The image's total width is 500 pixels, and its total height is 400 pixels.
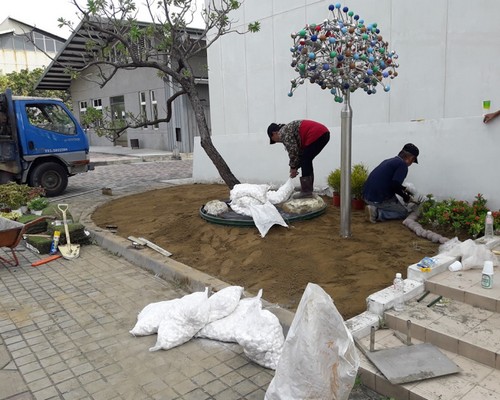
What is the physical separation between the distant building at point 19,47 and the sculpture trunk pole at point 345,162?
33219 millimetres

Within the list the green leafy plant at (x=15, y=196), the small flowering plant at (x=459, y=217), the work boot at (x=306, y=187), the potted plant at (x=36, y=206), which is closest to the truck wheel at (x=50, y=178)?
the green leafy plant at (x=15, y=196)

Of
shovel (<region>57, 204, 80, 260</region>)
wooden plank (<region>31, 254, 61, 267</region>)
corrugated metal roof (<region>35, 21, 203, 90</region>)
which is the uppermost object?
corrugated metal roof (<region>35, 21, 203, 90</region>)

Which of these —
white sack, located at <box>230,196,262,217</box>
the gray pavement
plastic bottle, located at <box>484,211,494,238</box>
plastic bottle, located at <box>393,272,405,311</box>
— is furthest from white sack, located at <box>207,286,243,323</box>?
plastic bottle, located at <box>484,211,494,238</box>

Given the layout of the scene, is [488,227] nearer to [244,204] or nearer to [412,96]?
[412,96]

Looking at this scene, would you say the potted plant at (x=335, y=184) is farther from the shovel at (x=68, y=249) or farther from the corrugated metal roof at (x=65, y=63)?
the corrugated metal roof at (x=65, y=63)

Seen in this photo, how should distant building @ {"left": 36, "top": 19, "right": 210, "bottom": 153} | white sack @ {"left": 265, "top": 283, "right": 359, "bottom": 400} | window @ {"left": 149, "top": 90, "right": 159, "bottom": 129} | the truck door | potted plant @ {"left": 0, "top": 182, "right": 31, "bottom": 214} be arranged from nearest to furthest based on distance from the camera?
white sack @ {"left": 265, "top": 283, "right": 359, "bottom": 400} < potted plant @ {"left": 0, "top": 182, "right": 31, "bottom": 214} < the truck door < distant building @ {"left": 36, "top": 19, "right": 210, "bottom": 153} < window @ {"left": 149, "top": 90, "right": 159, "bottom": 129}

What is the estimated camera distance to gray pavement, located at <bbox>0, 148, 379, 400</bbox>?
3.04 meters

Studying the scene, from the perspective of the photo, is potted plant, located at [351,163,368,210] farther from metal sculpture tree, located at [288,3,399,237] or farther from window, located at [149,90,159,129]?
window, located at [149,90,159,129]

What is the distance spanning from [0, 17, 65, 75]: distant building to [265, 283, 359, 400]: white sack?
116ft

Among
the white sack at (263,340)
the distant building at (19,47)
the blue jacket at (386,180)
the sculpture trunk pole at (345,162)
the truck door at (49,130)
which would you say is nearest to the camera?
the white sack at (263,340)


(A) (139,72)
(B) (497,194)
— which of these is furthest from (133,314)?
(A) (139,72)

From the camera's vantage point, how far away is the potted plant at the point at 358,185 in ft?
22.0

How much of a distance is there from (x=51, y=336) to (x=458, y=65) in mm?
6283

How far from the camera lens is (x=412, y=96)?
6.79 meters
